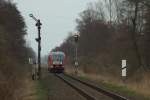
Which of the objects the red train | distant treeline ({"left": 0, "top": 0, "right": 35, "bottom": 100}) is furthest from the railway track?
the red train

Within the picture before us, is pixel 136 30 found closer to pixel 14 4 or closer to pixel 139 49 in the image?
pixel 139 49

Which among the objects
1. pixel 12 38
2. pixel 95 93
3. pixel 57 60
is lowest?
pixel 95 93

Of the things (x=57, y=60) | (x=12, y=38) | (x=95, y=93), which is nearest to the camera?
(x=95, y=93)

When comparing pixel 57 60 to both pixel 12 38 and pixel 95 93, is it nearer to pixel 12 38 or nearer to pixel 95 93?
pixel 12 38

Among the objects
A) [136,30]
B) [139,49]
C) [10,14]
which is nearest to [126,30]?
[136,30]

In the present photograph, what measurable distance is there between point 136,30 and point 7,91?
149 feet

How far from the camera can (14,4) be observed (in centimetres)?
8194

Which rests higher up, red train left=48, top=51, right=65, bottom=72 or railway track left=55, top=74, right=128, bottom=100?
red train left=48, top=51, right=65, bottom=72

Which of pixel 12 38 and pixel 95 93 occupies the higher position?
pixel 12 38

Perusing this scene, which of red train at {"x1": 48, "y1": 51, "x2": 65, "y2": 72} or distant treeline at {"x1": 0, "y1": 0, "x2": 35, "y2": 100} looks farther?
red train at {"x1": 48, "y1": 51, "x2": 65, "y2": 72}

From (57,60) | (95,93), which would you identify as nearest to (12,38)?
(57,60)

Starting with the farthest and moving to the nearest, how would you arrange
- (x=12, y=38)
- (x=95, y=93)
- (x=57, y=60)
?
(x=57, y=60) < (x=12, y=38) < (x=95, y=93)

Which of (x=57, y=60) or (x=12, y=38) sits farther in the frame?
(x=57, y=60)

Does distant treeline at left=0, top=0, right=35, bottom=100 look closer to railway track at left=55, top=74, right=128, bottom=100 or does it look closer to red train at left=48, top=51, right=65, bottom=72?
red train at left=48, top=51, right=65, bottom=72
